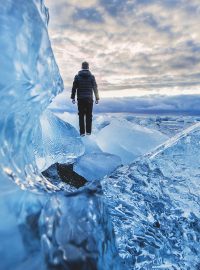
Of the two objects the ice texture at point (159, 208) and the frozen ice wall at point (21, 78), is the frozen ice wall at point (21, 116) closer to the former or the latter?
the frozen ice wall at point (21, 78)

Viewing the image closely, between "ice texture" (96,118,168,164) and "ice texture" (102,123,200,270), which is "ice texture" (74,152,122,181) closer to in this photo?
"ice texture" (96,118,168,164)

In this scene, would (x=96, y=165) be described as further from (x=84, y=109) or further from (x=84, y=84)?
(x=84, y=84)

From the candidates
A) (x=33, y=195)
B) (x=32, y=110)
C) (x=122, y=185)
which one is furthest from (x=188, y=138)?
(x=33, y=195)

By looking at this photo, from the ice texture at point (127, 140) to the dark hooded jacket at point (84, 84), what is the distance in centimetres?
89

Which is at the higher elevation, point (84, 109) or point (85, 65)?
point (85, 65)

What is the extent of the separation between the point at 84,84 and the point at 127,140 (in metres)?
1.49

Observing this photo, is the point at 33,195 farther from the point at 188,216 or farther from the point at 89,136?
the point at 89,136

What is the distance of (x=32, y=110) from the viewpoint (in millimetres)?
1784

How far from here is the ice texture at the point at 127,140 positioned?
601cm

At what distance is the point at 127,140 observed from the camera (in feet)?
20.6

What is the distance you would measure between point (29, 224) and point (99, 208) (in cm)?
32

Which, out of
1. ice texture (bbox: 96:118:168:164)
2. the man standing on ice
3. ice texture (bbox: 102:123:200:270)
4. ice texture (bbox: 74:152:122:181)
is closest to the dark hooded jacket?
the man standing on ice

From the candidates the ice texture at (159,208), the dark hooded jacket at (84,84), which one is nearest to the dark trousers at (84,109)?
the dark hooded jacket at (84,84)

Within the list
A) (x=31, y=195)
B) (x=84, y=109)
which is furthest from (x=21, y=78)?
(x=84, y=109)
